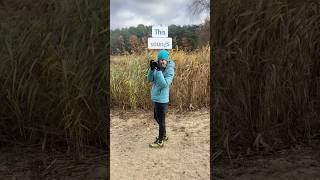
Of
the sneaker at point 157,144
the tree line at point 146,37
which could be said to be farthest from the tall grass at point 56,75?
the sneaker at point 157,144

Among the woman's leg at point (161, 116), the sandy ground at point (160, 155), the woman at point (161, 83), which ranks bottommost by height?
the sandy ground at point (160, 155)

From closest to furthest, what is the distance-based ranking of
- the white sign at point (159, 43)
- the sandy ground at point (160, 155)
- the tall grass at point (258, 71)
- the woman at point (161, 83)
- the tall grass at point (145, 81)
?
1. the white sign at point (159, 43)
2. the woman at point (161, 83)
3. the sandy ground at point (160, 155)
4. the tall grass at point (145, 81)
5. the tall grass at point (258, 71)

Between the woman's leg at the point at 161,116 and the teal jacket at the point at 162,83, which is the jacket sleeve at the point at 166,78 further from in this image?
the woman's leg at the point at 161,116

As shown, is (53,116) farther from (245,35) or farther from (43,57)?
(245,35)

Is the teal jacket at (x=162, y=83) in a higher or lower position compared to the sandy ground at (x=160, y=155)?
higher

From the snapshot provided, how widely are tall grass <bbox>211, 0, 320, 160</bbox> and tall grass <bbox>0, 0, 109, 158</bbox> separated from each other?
0.72 meters

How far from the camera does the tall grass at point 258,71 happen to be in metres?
3.05

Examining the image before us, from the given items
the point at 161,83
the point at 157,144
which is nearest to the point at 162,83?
the point at 161,83

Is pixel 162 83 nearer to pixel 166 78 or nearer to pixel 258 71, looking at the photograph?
pixel 166 78

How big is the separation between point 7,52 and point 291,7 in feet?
5.97

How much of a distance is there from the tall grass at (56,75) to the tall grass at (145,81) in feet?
0.39

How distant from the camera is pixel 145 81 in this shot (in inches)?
114

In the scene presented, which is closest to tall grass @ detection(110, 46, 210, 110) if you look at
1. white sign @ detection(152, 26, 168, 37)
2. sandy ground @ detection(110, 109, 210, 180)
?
sandy ground @ detection(110, 109, 210, 180)

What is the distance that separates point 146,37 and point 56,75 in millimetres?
769
